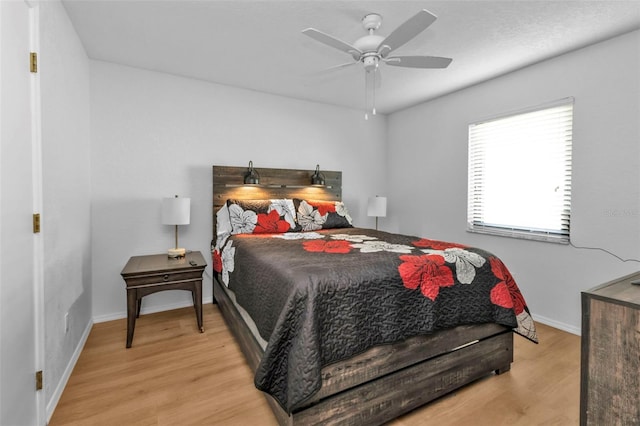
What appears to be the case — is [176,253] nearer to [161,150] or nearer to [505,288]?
[161,150]

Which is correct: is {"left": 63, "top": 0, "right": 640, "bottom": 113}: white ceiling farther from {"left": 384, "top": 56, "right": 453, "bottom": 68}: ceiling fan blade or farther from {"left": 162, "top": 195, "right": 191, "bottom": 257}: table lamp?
{"left": 162, "top": 195, "right": 191, "bottom": 257}: table lamp

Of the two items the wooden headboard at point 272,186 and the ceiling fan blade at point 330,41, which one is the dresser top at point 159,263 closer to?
the wooden headboard at point 272,186

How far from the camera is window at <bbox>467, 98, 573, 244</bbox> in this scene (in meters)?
2.78

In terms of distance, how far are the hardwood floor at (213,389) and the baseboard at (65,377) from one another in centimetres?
3

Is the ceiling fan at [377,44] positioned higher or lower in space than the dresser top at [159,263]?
higher

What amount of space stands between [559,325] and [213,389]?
305 centimetres

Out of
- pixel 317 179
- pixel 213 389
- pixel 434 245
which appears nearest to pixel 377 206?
pixel 317 179

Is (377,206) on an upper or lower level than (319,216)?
upper

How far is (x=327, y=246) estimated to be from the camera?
2281mm

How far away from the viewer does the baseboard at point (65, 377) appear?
64.4 inches

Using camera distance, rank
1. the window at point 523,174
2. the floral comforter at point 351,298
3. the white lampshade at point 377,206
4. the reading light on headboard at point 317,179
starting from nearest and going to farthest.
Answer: the floral comforter at point 351,298 < the window at point 523,174 < the reading light on headboard at point 317,179 < the white lampshade at point 377,206

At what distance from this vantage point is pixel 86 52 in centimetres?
268

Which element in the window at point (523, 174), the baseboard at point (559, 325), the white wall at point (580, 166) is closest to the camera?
the white wall at point (580, 166)

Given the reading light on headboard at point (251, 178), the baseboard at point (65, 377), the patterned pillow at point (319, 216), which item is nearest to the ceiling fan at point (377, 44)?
the patterned pillow at point (319, 216)
